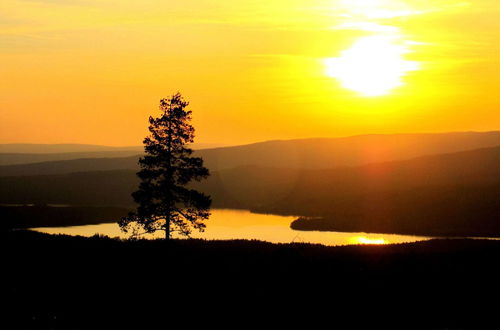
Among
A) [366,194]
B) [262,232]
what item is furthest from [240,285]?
[366,194]

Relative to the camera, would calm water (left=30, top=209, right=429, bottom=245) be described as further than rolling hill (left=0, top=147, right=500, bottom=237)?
No

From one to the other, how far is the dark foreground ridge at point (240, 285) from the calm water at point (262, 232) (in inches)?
1417

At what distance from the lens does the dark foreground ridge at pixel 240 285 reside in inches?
862

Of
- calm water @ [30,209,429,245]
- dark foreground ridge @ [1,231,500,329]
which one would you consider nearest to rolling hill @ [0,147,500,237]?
calm water @ [30,209,429,245]

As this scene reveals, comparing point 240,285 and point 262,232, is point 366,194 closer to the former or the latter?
point 262,232

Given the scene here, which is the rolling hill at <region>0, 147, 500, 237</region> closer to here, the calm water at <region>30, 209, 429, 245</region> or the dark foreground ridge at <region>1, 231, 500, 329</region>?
the calm water at <region>30, 209, 429, 245</region>

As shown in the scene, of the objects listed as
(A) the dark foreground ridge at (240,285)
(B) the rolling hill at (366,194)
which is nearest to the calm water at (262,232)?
(B) the rolling hill at (366,194)

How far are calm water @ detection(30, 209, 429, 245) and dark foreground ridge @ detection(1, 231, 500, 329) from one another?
3599 centimetres

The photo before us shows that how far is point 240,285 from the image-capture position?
1032 inches

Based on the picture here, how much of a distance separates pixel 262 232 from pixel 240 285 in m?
57.4

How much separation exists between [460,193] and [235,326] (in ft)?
335

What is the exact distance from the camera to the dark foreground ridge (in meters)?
21.9

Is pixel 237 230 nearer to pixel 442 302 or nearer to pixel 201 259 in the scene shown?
pixel 201 259

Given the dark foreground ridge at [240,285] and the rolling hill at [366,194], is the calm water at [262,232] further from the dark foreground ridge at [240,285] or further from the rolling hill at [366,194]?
the dark foreground ridge at [240,285]
